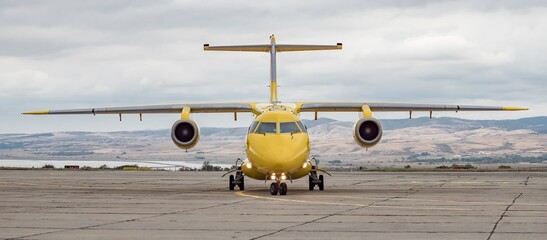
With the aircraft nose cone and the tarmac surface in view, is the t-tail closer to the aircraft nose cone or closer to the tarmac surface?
the aircraft nose cone

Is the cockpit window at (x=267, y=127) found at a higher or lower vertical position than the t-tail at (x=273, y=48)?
lower

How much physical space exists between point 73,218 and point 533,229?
28.1 ft

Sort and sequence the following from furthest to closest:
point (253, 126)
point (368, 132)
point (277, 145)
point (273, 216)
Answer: point (368, 132) → point (253, 126) → point (277, 145) → point (273, 216)

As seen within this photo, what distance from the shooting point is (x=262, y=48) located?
121 feet

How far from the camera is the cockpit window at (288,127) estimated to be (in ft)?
92.9

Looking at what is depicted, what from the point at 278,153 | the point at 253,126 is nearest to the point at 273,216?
the point at 278,153

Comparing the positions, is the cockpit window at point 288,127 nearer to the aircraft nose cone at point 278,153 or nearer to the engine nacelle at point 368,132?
the aircraft nose cone at point 278,153

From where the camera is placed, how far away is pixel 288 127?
28.5 metres

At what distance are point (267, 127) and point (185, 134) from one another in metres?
3.90

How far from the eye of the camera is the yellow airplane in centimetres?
2783

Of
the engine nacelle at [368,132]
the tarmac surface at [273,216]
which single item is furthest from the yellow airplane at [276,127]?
the tarmac surface at [273,216]

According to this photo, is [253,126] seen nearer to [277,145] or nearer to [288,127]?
[288,127]

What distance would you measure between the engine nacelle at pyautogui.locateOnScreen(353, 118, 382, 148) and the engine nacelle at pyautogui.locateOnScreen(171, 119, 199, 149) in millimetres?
5235

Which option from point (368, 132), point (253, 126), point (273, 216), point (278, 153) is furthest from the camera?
point (368, 132)
